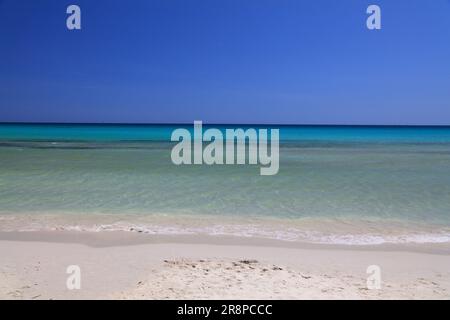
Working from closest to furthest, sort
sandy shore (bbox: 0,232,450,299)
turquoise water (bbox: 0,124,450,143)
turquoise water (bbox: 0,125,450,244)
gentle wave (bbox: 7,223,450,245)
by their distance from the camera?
sandy shore (bbox: 0,232,450,299), gentle wave (bbox: 7,223,450,245), turquoise water (bbox: 0,125,450,244), turquoise water (bbox: 0,124,450,143)

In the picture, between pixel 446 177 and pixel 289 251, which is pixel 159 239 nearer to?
pixel 289 251

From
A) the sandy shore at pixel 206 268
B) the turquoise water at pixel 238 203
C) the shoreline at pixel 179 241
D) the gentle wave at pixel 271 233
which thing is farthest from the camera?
the turquoise water at pixel 238 203

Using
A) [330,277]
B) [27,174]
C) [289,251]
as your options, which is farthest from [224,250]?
[27,174]

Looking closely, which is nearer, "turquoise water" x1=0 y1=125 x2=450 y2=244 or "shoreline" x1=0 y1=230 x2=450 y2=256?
"shoreline" x1=0 y1=230 x2=450 y2=256

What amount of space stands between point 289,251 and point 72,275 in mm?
2882

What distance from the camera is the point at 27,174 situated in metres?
12.3

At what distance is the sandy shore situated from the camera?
3643 mm

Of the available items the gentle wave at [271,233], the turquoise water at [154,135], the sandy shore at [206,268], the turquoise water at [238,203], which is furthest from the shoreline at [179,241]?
the turquoise water at [154,135]

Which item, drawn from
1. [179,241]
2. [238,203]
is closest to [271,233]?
[179,241]

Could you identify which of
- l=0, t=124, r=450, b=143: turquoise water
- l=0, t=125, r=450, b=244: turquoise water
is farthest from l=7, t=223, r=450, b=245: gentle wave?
l=0, t=124, r=450, b=143: turquoise water

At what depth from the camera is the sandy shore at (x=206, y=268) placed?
3.64 metres

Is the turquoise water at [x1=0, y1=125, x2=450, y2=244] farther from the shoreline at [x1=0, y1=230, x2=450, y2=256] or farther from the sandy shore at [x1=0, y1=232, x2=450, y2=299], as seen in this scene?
the sandy shore at [x1=0, y1=232, x2=450, y2=299]

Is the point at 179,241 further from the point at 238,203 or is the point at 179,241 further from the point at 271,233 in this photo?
the point at 238,203

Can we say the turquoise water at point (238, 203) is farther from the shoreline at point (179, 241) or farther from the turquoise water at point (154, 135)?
the turquoise water at point (154, 135)
